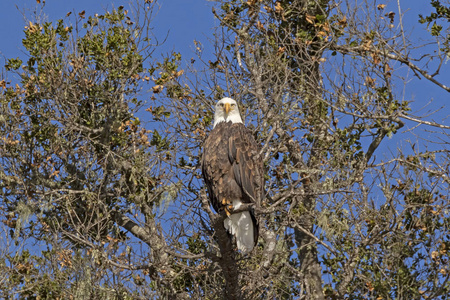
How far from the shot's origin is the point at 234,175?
9.22 metres

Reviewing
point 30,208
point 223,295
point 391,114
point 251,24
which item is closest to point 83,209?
point 30,208

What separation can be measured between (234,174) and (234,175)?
0.01 m

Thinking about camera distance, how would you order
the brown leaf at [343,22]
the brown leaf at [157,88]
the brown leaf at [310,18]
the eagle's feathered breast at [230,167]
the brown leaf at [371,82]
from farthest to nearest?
the brown leaf at [310,18] < the brown leaf at [343,22] < the brown leaf at [371,82] < the brown leaf at [157,88] < the eagle's feathered breast at [230,167]

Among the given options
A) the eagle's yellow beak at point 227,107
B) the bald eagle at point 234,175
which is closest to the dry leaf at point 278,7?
the eagle's yellow beak at point 227,107

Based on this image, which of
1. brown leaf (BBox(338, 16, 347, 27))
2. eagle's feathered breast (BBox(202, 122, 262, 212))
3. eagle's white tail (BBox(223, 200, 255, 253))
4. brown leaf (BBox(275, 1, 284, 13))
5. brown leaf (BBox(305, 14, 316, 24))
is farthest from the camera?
brown leaf (BBox(275, 1, 284, 13))

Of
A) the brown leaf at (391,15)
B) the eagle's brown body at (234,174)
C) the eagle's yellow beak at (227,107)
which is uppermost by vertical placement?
the brown leaf at (391,15)

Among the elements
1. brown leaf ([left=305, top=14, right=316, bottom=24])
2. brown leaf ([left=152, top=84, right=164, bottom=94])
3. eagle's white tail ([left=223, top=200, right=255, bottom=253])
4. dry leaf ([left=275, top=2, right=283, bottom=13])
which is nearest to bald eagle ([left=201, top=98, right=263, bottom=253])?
eagle's white tail ([left=223, top=200, right=255, bottom=253])

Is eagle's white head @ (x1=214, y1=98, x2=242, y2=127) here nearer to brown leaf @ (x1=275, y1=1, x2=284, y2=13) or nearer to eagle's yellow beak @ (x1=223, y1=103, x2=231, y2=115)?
eagle's yellow beak @ (x1=223, y1=103, x2=231, y2=115)

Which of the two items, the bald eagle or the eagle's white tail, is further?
the eagle's white tail

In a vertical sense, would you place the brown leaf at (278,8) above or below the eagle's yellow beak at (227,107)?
above

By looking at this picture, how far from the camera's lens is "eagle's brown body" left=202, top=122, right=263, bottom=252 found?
9.19 metres

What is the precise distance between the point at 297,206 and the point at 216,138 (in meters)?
2.25

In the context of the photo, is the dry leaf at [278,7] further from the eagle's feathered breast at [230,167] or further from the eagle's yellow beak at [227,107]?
the eagle's feathered breast at [230,167]

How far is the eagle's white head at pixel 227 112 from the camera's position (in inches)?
380
